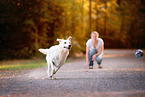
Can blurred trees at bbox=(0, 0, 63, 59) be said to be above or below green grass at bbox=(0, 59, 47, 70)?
above

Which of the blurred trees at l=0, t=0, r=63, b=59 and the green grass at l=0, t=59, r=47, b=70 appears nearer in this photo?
the green grass at l=0, t=59, r=47, b=70

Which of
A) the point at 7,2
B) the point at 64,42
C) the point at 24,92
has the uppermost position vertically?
the point at 7,2

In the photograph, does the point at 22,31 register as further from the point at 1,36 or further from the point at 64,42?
the point at 64,42

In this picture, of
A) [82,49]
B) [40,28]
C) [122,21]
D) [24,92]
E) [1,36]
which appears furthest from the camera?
[122,21]

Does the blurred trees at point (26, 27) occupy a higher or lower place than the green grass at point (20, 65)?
higher

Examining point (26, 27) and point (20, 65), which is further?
point (26, 27)

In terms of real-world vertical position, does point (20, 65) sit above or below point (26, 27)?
below

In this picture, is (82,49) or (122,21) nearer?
(82,49)

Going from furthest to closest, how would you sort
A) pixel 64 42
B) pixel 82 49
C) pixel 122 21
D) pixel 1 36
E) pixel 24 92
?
pixel 122 21 < pixel 82 49 < pixel 1 36 < pixel 64 42 < pixel 24 92

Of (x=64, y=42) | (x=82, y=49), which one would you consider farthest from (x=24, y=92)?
(x=82, y=49)

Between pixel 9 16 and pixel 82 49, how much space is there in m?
10.4

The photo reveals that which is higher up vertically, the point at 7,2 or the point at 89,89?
the point at 7,2

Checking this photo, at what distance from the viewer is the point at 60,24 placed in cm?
2761

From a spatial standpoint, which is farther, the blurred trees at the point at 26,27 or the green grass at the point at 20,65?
the blurred trees at the point at 26,27
